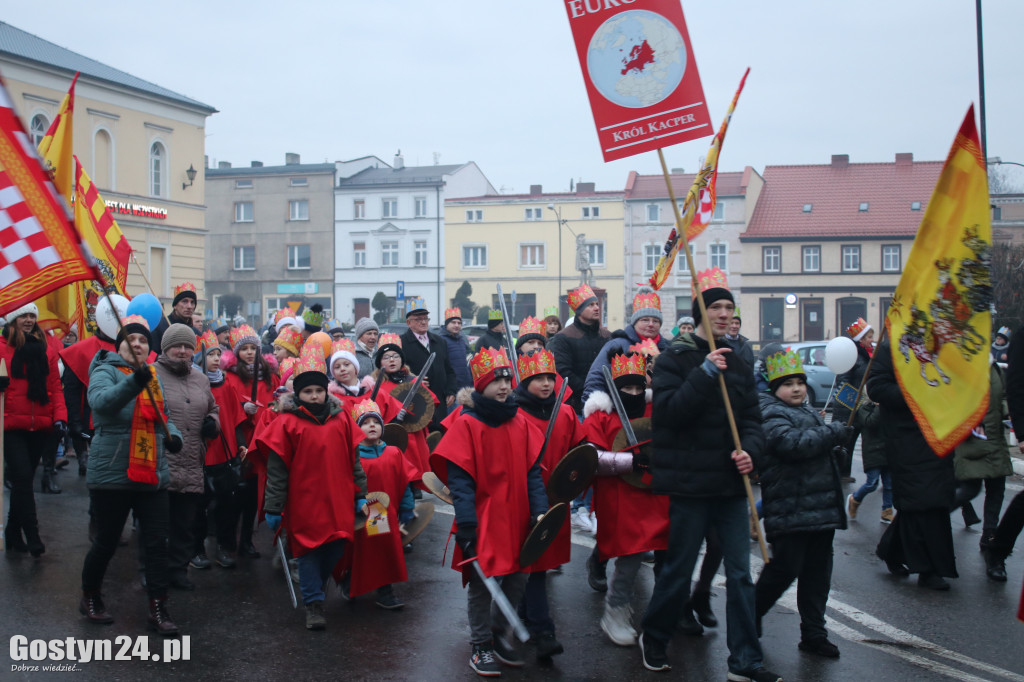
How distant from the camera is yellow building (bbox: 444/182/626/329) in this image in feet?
197

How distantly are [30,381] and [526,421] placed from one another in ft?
14.5

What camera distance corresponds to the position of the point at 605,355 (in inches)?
287

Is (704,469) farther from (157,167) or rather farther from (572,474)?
(157,167)

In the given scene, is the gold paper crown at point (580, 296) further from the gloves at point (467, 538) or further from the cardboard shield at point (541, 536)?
the gloves at point (467, 538)

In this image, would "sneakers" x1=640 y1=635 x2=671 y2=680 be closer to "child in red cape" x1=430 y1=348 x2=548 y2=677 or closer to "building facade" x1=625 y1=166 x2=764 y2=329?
"child in red cape" x1=430 y1=348 x2=548 y2=677

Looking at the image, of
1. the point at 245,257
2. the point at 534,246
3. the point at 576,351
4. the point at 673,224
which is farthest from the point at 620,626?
the point at 245,257

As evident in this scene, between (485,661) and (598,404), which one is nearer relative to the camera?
(485,661)

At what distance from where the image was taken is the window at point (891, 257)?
54684 mm

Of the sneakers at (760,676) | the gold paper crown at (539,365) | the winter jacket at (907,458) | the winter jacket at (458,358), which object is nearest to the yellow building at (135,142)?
the winter jacket at (458,358)

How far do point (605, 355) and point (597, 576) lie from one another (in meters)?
1.63

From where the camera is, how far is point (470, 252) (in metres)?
62.4

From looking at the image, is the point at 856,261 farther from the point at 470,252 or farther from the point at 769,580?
the point at 769,580

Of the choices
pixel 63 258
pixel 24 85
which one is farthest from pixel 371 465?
pixel 24 85

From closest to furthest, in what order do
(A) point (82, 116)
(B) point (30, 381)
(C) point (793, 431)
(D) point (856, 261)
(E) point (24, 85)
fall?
1. (C) point (793, 431)
2. (B) point (30, 381)
3. (E) point (24, 85)
4. (A) point (82, 116)
5. (D) point (856, 261)
